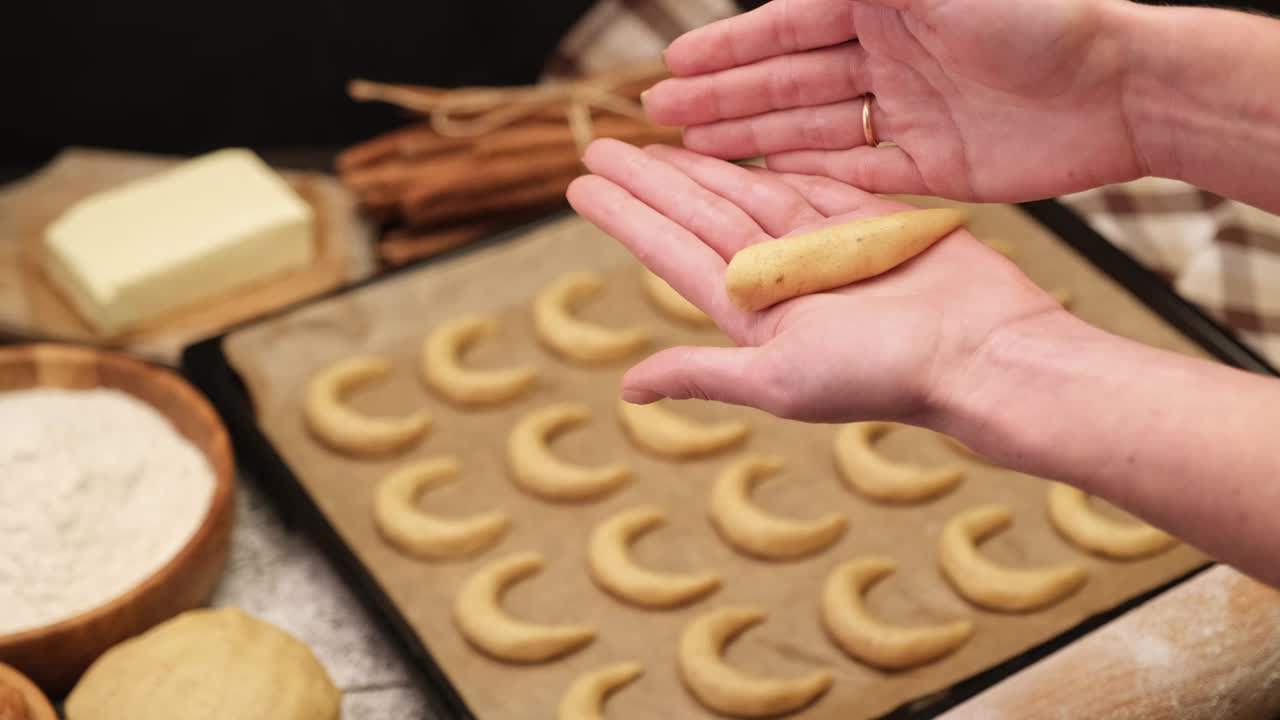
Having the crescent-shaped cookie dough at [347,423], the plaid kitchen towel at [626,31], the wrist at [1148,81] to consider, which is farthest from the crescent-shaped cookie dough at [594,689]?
the plaid kitchen towel at [626,31]

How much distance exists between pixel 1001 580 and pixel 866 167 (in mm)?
562

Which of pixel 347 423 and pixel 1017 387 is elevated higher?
pixel 1017 387

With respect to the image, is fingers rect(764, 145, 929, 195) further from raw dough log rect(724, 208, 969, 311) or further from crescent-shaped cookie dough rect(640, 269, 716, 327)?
crescent-shaped cookie dough rect(640, 269, 716, 327)

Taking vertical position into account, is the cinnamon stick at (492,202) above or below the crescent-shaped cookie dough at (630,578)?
above

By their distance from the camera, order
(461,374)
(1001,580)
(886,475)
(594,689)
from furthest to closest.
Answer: (461,374) < (886,475) < (1001,580) < (594,689)

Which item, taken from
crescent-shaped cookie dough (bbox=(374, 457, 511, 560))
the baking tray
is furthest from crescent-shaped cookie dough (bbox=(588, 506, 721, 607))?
the baking tray

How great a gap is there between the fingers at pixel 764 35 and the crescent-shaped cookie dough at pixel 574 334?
1.84 ft

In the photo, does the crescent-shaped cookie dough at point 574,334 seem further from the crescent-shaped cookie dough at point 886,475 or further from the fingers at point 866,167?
the fingers at point 866,167

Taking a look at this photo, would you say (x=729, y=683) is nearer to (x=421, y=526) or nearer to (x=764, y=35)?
(x=421, y=526)

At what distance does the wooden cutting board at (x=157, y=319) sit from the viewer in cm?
213

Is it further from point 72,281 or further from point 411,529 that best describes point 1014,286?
point 72,281

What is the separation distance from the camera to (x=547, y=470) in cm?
185

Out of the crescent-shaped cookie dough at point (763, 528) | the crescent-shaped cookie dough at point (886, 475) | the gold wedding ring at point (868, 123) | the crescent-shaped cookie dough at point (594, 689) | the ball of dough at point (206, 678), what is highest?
the gold wedding ring at point (868, 123)

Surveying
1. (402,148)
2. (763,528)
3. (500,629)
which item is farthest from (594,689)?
(402,148)
